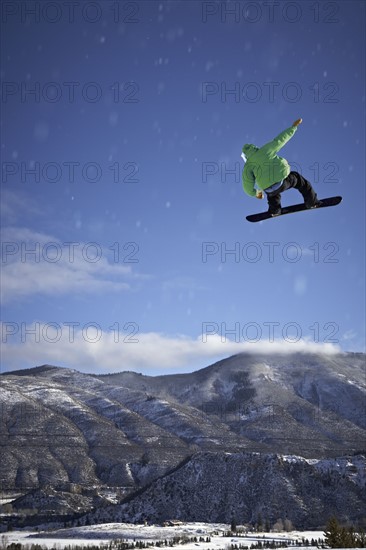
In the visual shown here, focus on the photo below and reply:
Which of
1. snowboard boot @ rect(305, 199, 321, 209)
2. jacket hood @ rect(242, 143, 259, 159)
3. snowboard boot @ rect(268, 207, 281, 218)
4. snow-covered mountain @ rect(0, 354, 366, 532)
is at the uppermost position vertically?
jacket hood @ rect(242, 143, 259, 159)

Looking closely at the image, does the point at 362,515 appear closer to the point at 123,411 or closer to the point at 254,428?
the point at 254,428

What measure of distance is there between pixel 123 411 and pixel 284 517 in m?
110

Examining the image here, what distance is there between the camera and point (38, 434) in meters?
132

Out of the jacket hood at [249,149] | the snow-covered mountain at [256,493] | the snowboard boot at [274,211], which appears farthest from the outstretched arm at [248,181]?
the snow-covered mountain at [256,493]

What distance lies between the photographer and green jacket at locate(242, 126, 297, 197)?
12.4 m

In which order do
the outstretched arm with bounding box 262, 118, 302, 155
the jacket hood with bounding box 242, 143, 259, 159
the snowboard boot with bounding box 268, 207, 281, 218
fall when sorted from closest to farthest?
the outstretched arm with bounding box 262, 118, 302, 155 < the jacket hood with bounding box 242, 143, 259, 159 < the snowboard boot with bounding box 268, 207, 281, 218

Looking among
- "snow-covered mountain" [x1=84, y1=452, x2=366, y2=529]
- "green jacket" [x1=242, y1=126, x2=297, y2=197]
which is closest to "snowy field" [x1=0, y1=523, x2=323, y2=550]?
"snow-covered mountain" [x1=84, y1=452, x2=366, y2=529]

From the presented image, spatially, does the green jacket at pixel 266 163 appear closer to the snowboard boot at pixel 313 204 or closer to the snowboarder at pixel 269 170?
the snowboarder at pixel 269 170

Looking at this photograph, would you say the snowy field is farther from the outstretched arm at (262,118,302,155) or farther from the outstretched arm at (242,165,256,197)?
the outstretched arm at (262,118,302,155)

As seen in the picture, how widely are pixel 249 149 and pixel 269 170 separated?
0.76m

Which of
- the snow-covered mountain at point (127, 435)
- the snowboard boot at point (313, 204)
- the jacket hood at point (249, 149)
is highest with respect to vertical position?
the jacket hood at point (249, 149)

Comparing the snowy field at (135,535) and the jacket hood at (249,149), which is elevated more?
the jacket hood at (249,149)

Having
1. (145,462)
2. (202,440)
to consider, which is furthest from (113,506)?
(202,440)

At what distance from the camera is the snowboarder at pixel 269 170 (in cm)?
1242
